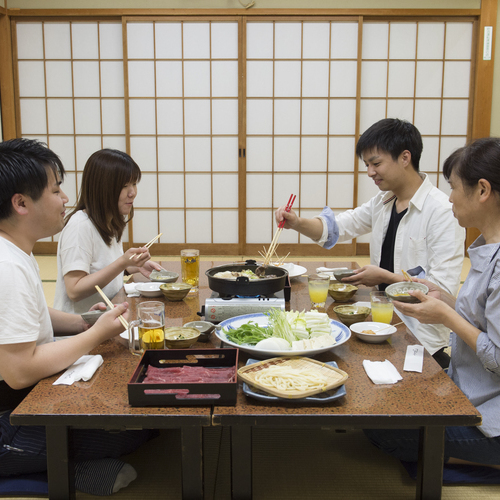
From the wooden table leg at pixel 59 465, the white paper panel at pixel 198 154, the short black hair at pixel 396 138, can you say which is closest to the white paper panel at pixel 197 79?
the white paper panel at pixel 198 154

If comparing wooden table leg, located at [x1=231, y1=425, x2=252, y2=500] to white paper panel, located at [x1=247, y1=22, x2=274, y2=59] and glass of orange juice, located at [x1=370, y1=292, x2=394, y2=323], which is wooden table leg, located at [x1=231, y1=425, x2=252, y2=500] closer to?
glass of orange juice, located at [x1=370, y1=292, x2=394, y2=323]

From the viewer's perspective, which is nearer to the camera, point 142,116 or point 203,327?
point 203,327

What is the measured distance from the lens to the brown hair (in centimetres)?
225

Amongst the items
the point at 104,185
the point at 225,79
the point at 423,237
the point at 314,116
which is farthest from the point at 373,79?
the point at 104,185

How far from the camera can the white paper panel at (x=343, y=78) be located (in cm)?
Answer: 555

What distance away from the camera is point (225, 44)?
551 cm

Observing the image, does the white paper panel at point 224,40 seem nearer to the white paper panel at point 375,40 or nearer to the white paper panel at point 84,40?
the white paper panel at point 84,40

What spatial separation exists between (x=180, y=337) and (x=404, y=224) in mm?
1452

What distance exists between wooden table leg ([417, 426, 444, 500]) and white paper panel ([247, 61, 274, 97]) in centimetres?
500

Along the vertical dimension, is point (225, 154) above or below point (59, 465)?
above

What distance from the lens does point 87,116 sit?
573cm

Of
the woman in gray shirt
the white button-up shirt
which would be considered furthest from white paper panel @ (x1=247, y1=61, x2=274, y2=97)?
the woman in gray shirt

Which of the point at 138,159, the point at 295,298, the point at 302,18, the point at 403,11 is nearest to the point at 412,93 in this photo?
the point at 403,11

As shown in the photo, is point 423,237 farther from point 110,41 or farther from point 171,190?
point 110,41
